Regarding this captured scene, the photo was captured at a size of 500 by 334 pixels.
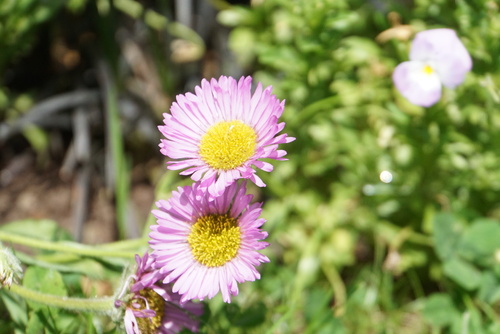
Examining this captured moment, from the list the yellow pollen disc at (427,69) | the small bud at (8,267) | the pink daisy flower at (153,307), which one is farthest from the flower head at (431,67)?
the small bud at (8,267)

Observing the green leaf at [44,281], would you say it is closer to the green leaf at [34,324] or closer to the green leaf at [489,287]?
the green leaf at [34,324]

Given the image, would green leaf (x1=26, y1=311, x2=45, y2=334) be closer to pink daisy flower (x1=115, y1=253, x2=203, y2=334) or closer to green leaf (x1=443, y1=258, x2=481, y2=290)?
pink daisy flower (x1=115, y1=253, x2=203, y2=334)

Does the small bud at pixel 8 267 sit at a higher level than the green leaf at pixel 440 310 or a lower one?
higher

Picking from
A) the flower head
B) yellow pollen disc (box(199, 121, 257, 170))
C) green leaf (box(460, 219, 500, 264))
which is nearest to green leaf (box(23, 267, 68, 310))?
yellow pollen disc (box(199, 121, 257, 170))

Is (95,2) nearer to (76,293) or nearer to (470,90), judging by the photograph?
(76,293)

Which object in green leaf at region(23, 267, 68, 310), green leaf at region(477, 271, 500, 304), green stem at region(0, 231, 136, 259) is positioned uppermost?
green stem at region(0, 231, 136, 259)

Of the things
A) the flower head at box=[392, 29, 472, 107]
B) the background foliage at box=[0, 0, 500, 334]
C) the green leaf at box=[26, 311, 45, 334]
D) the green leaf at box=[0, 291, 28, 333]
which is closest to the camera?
the green leaf at box=[26, 311, 45, 334]

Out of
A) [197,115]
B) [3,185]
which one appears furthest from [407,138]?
[3,185]
